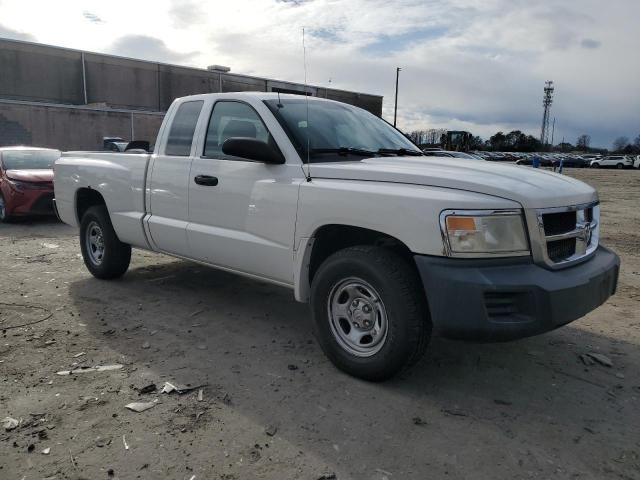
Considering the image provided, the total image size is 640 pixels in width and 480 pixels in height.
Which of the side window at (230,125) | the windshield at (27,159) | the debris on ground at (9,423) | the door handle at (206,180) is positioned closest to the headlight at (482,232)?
the side window at (230,125)

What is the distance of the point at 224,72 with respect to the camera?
46.7 meters

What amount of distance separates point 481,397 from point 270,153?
2.19 meters

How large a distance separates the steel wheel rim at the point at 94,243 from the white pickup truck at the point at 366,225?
3.40ft

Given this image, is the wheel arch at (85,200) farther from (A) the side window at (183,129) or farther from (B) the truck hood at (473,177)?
(B) the truck hood at (473,177)

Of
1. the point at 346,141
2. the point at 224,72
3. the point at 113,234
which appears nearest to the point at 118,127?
the point at 224,72

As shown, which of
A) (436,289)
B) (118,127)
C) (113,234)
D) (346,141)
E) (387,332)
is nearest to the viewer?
(436,289)

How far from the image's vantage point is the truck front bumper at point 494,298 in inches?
113

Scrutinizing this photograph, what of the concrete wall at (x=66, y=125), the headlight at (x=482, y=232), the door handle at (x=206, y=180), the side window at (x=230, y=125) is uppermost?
the concrete wall at (x=66, y=125)

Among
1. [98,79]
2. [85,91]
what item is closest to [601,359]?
[85,91]

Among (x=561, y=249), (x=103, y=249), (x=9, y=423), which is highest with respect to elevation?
(x=561, y=249)

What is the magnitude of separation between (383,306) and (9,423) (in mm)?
2256

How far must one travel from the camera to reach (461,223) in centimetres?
292

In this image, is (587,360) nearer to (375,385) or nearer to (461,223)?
(375,385)

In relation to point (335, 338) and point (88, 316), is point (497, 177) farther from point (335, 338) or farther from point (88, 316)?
point (88, 316)
